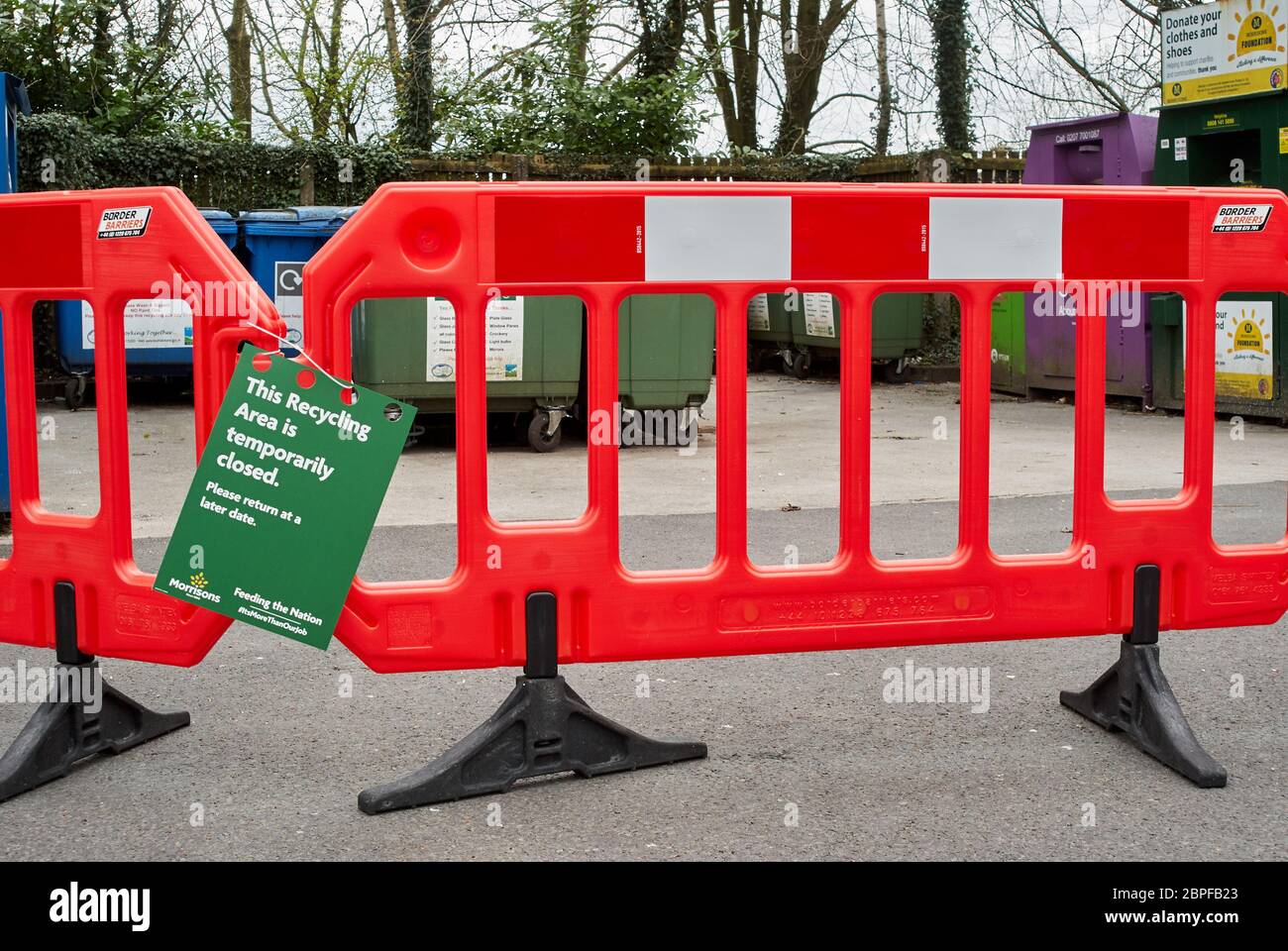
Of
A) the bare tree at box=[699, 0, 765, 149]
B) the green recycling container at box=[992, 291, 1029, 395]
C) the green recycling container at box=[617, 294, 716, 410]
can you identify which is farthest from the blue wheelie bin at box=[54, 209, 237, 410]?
the bare tree at box=[699, 0, 765, 149]

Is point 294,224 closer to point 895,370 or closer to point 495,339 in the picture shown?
point 495,339

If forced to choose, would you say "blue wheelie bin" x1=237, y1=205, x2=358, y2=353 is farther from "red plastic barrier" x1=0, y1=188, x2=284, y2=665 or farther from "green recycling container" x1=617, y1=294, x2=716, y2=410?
"red plastic barrier" x1=0, y1=188, x2=284, y2=665

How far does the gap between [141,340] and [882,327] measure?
771cm

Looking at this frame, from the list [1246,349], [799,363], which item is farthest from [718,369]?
[799,363]

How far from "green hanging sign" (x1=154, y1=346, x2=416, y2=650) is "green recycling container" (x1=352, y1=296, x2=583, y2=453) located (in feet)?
22.8

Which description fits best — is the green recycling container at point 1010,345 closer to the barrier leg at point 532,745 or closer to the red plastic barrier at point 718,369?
the red plastic barrier at point 718,369

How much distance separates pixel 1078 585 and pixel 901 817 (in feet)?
2.96

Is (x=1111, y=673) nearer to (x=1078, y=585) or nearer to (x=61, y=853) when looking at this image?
(x=1078, y=585)

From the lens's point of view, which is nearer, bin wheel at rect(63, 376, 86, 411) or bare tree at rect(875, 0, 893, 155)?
bin wheel at rect(63, 376, 86, 411)

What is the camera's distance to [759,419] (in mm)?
13344

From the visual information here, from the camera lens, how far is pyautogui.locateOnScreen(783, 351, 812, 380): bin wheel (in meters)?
17.4

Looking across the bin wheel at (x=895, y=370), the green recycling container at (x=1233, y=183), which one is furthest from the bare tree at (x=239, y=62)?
the green recycling container at (x=1233, y=183)

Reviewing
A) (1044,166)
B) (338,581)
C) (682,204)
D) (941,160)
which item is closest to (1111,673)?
(682,204)

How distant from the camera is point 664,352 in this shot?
36.8 feet
